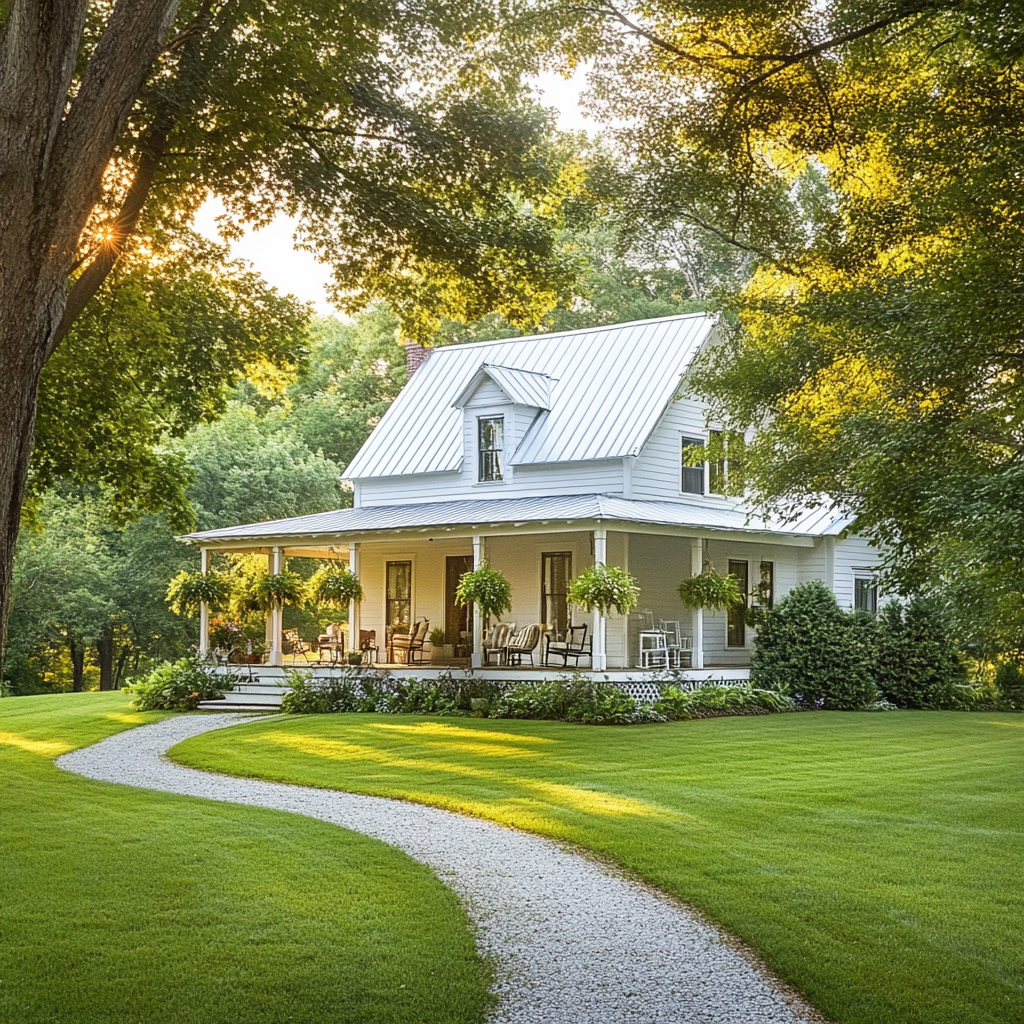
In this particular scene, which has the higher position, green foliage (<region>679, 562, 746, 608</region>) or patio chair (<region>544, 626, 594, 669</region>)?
green foliage (<region>679, 562, 746, 608</region>)

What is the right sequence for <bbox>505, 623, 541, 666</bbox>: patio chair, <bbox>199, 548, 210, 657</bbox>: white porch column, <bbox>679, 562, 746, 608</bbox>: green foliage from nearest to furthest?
<bbox>679, 562, 746, 608</bbox>: green foliage, <bbox>505, 623, 541, 666</bbox>: patio chair, <bbox>199, 548, 210, 657</bbox>: white porch column

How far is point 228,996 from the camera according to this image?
611 cm

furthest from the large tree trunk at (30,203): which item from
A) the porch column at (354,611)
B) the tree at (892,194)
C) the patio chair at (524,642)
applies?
the porch column at (354,611)

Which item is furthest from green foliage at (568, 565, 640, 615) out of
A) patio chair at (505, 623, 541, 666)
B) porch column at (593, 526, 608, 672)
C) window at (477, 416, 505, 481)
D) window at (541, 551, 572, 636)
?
window at (477, 416, 505, 481)

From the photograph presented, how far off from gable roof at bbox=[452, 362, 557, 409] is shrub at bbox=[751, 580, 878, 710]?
6837 mm

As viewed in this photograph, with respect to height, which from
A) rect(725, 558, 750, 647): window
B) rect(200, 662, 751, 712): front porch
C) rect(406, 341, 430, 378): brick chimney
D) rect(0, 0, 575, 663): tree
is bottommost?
rect(200, 662, 751, 712): front porch

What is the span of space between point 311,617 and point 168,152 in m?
28.8

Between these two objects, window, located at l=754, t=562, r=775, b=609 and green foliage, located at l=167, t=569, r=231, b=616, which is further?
window, located at l=754, t=562, r=775, b=609

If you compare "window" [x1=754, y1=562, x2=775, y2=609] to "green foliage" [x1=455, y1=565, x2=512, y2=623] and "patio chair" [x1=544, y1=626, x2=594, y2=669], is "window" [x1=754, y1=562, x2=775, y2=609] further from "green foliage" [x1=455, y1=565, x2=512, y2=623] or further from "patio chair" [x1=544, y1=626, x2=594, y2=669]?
"green foliage" [x1=455, y1=565, x2=512, y2=623]

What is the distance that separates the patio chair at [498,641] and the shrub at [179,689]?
5.07m

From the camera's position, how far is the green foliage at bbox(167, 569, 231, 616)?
24.4 m

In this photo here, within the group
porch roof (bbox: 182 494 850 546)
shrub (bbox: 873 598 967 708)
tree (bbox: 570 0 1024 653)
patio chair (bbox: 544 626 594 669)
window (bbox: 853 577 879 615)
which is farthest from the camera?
window (bbox: 853 577 879 615)

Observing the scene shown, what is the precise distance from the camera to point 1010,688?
82.7 feet

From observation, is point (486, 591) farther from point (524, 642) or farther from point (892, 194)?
point (892, 194)
